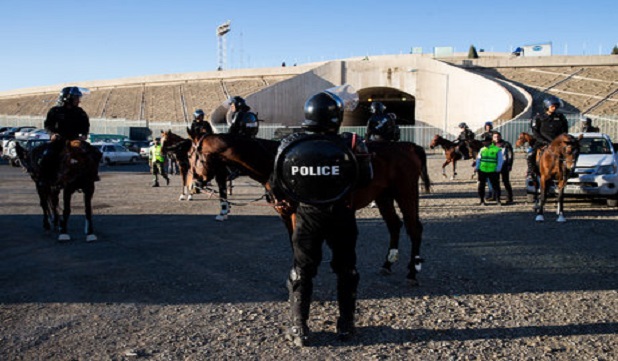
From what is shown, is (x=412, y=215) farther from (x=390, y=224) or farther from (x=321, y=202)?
(x=321, y=202)

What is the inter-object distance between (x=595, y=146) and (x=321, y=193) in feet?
40.5

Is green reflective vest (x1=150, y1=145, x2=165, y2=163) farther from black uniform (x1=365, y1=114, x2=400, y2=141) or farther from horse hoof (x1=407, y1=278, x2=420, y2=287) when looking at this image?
horse hoof (x1=407, y1=278, x2=420, y2=287)

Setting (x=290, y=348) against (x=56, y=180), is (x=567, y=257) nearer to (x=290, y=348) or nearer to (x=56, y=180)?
(x=290, y=348)

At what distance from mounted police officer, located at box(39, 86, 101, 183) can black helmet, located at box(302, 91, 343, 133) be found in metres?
5.88

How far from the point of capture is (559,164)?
438 inches

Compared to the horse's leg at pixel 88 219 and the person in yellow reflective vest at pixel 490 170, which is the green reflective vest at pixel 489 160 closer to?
the person in yellow reflective vest at pixel 490 170

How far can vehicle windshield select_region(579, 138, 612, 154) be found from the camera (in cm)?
1377

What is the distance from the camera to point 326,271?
6918 mm

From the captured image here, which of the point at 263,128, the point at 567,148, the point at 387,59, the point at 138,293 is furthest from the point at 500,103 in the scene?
the point at 138,293

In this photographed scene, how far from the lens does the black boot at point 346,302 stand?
15.0 ft

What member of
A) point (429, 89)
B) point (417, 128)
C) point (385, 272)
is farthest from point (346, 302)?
point (429, 89)

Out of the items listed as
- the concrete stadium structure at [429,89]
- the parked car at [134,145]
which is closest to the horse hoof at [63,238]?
the parked car at [134,145]

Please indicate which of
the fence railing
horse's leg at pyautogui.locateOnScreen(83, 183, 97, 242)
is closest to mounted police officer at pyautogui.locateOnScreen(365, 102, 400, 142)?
horse's leg at pyautogui.locateOnScreen(83, 183, 97, 242)

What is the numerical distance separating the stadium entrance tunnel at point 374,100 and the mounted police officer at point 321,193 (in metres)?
46.0
